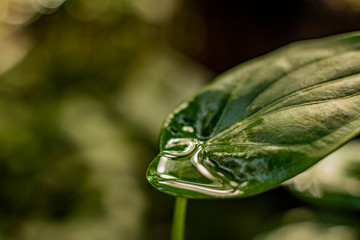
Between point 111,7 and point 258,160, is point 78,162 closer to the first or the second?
point 111,7

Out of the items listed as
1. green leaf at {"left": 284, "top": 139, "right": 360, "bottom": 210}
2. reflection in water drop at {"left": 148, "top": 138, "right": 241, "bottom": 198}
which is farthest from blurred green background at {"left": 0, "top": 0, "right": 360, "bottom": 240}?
reflection in water drop at {"left": 148, "top": 138, "right": 241, "bottom": 198}

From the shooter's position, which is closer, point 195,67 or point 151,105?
point 151,105

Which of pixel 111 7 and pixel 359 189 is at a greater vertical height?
pixel 111 7

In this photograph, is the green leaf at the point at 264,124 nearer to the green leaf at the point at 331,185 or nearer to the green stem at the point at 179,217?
the green stem at the point at 179,217

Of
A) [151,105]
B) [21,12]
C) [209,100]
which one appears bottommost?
[151,105]

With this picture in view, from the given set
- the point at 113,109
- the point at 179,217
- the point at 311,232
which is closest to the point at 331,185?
the point at 311,232

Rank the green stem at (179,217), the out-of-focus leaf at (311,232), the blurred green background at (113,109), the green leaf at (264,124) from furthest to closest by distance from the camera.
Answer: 1. the blurred green background at (113,109)
2. the out-of-focus leaf at (311,232)
3. the green stem at (179,217)
4. the green leaf at (264,124)

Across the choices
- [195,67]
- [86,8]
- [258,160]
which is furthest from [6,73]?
[258,160]

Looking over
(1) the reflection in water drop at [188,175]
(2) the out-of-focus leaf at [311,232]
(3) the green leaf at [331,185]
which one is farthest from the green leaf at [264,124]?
(2) the out-of-focus leaf at [311,232]
